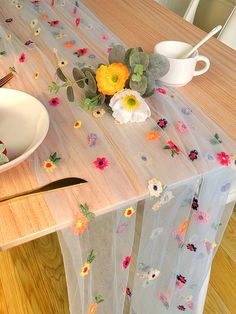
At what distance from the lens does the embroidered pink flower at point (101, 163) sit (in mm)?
548

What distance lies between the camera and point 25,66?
2.60 feet

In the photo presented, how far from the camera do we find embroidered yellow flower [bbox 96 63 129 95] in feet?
2.00

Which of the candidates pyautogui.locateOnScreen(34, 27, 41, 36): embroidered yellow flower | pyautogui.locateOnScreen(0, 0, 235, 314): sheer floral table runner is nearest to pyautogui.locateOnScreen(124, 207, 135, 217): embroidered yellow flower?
pyautogui.locateOnScreen(0, 0, 235, 314): sheer floral table runner

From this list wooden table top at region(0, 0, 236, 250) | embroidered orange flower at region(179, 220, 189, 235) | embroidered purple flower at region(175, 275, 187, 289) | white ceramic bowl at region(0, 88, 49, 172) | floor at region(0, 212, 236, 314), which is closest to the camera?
wooden table top at region(0, 0, 236, 250)

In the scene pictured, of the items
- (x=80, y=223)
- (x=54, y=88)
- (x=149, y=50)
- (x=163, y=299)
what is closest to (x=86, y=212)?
(x=80, y=223)

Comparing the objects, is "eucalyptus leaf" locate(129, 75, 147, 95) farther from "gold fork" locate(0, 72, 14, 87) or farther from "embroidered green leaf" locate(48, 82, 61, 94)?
"gold fork" locate(0, 72, 14, 87)

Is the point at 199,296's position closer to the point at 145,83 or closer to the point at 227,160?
Result: the point at 227,160

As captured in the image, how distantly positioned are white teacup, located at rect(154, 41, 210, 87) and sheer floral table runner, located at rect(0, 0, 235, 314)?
0.03 metres

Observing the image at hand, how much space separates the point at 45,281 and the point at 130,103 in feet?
2.69

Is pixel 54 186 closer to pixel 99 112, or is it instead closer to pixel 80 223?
pixel 80 223

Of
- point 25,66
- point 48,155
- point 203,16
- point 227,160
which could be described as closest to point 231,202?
point 227,160

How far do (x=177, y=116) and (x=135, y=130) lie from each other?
0.33 ft

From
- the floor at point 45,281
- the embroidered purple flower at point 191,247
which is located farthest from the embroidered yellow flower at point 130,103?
the floor at point 45,281

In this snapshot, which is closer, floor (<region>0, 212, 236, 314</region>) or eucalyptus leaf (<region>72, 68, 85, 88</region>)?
eucalyptus leaf (<region>72, 68, 85, 88</region>)
